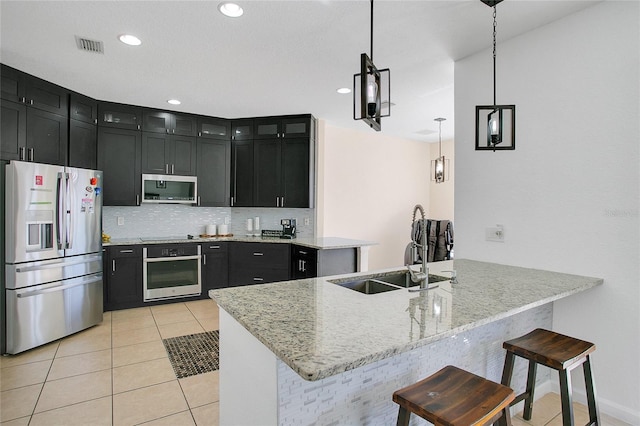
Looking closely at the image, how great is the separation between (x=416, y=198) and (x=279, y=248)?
140 inches

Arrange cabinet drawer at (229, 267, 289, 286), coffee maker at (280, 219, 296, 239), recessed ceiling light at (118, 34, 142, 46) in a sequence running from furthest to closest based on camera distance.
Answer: coffee maker at (280, 219, 296, 239), cabinet drawer at (229, 267, 289, 286), recessed ceiling light at (118, 34, 142, 46)

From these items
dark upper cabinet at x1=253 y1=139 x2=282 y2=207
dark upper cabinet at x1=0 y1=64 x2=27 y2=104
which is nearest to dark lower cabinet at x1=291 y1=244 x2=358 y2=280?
dark upper cabinet at x1=253 y1=139 x2=282 y2=207

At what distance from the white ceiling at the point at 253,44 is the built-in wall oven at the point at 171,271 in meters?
1.95

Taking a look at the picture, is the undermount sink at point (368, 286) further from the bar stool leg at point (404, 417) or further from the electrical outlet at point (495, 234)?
the electrical outlet at point (495, 234)

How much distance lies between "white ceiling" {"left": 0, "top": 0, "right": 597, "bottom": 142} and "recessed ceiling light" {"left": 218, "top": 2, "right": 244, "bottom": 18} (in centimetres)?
5

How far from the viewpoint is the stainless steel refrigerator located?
309 cm

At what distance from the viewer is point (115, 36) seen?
8.86 ft

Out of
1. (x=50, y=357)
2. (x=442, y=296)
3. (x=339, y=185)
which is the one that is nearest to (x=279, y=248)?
(x=339, y=185)

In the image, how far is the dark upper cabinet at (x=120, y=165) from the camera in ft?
14.3

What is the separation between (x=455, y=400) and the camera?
1316 mm

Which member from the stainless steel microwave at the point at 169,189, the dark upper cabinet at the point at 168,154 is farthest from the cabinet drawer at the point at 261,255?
the dark upper cabinet at the point at 168,154

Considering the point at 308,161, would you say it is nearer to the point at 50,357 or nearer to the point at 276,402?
the point at 50,357

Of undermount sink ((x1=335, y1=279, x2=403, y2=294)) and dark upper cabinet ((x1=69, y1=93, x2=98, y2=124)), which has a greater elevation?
dark upper cabinet ((x1=69, y1=93, x2=98, y2=124))

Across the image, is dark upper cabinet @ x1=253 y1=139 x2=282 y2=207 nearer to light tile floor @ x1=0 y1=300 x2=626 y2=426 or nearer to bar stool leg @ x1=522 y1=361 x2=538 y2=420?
light tile floor @ x1=0 y1=300 x2=626 y2=426
